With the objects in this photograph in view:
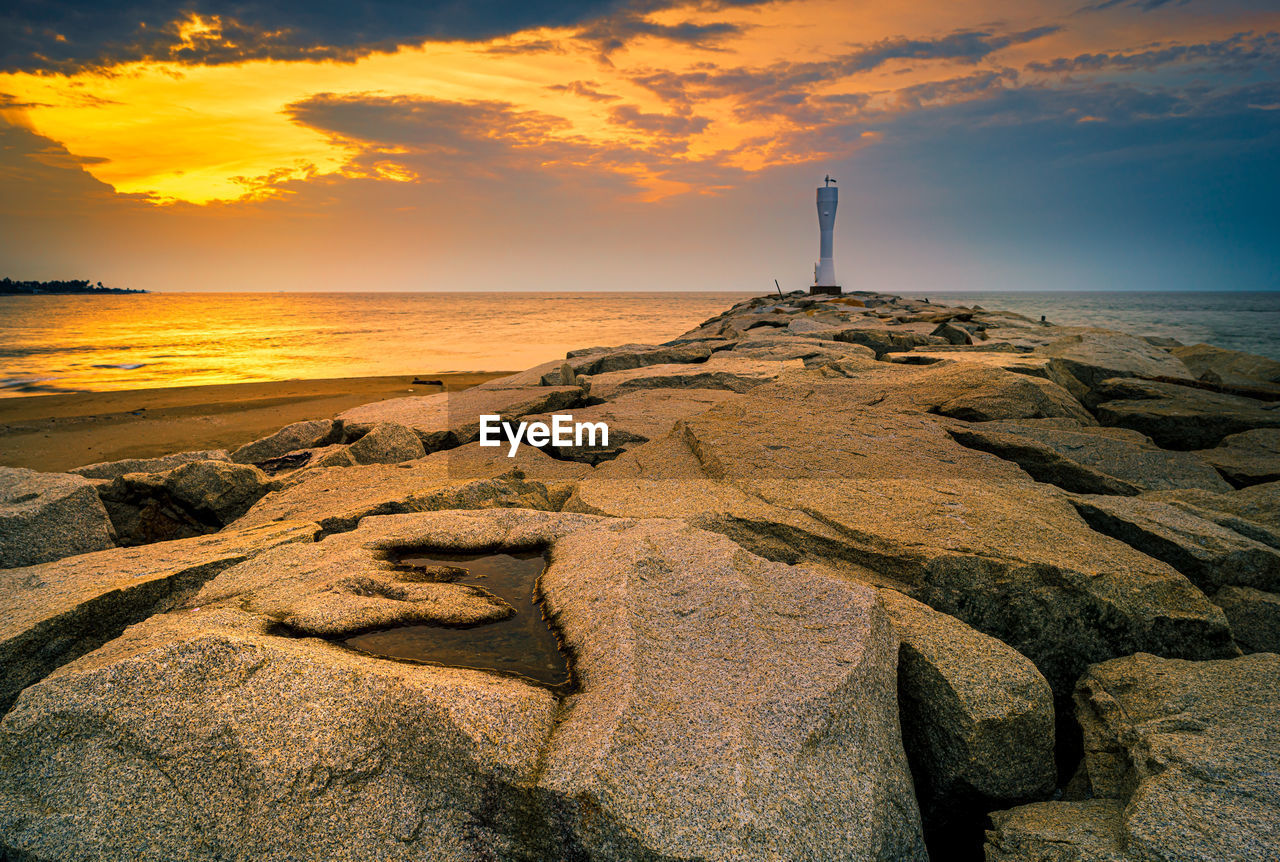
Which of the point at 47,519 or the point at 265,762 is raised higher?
the point at 47,519

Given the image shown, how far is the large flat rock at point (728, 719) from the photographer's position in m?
1.52

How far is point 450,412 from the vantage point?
Answer: 6375 millimetres

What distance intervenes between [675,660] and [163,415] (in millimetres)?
10469

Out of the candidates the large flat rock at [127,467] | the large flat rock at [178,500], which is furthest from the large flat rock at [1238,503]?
the large flat rock at [127,467]

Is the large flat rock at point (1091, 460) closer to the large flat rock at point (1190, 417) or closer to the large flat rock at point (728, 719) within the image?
the large flat rock at point (1190, 417)

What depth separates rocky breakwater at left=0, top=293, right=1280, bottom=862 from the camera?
159 cm

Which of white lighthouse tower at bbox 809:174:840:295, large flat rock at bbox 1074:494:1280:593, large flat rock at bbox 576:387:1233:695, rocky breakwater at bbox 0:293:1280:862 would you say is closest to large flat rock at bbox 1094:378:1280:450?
rocky breakwater at bbox 0:293:1280:862

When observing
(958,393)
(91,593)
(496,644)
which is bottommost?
(496,644)

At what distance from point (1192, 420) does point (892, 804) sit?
515 cm

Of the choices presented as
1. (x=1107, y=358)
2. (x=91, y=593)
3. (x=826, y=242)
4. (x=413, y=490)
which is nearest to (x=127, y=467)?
(x=413, y=490)

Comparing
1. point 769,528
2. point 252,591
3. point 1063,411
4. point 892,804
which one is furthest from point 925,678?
point 1063,411

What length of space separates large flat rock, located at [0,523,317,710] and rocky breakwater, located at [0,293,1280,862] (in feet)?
0.04

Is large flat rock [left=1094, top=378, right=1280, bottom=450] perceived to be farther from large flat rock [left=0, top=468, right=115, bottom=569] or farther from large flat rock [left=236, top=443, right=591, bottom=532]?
large flat rock [left=0, top=468, right=115, bottom=569]

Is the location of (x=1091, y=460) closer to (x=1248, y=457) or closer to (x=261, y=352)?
(x=1248, y=457)
